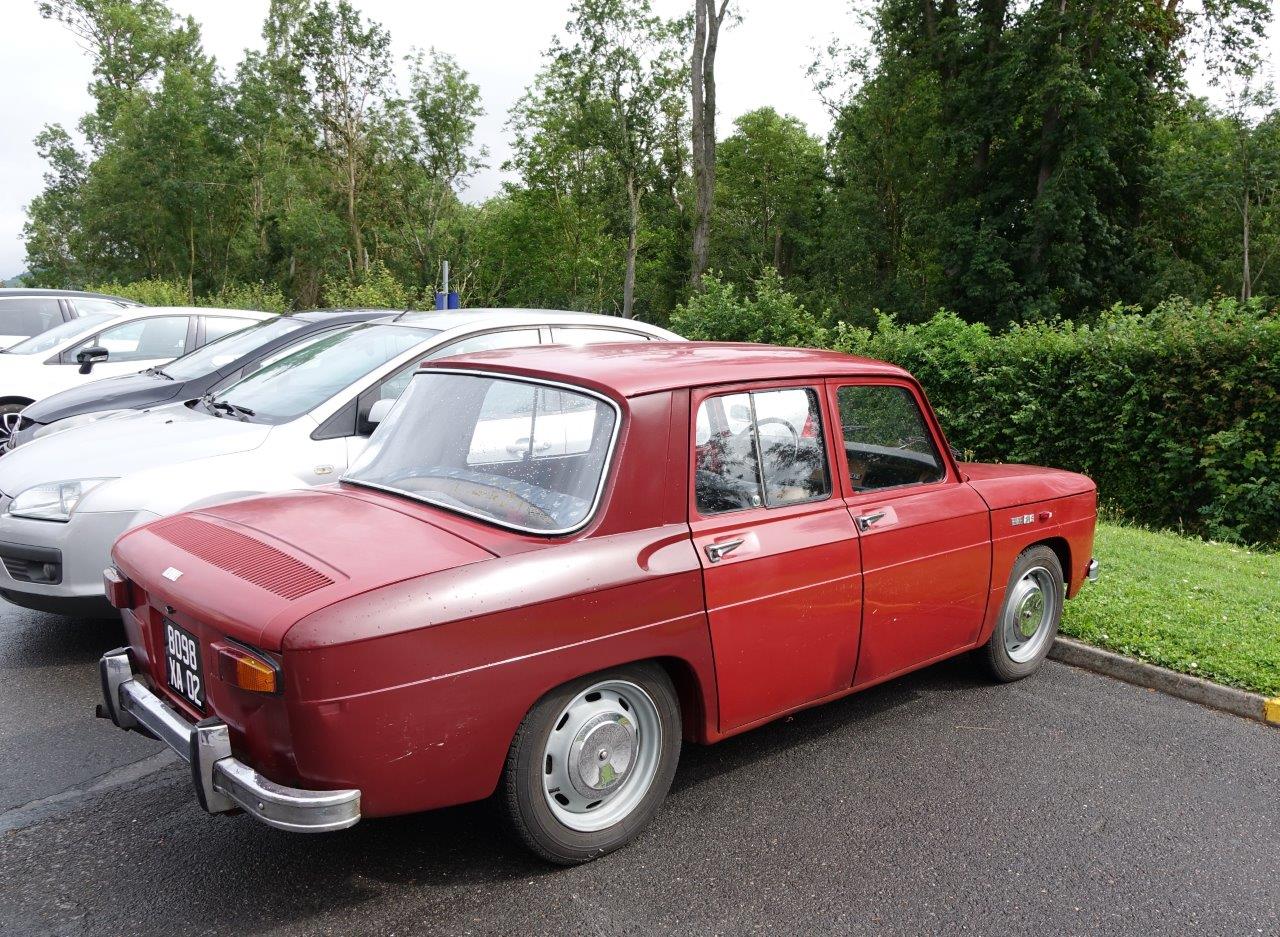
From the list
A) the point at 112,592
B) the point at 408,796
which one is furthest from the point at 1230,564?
the point at 112,592

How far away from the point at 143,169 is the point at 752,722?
55047 millimetres

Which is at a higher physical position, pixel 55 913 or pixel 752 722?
pixel 752 722

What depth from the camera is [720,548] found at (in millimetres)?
3480

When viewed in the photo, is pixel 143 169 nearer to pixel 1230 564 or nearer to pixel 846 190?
pixel 846 190

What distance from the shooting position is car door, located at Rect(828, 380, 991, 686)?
13.3ft

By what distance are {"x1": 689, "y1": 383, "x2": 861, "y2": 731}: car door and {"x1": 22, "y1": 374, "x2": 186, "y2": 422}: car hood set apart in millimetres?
5371

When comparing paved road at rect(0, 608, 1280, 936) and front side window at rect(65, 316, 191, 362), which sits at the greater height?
front side window at rect(65, 316, 191, 362)

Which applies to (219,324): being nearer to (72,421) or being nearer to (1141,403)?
(72,421)

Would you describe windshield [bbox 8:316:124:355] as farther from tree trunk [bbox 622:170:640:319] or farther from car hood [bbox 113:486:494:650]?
tree trunk [bbox 622:170:640:319]

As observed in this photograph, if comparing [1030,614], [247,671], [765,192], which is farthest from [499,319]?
[765,192]

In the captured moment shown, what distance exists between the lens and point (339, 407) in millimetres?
5609

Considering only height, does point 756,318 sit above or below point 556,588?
above

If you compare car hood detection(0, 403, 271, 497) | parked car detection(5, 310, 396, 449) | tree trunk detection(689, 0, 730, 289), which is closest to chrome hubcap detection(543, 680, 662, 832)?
car hood detection(0, 403, 271, 497)

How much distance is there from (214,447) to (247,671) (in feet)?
9.64
